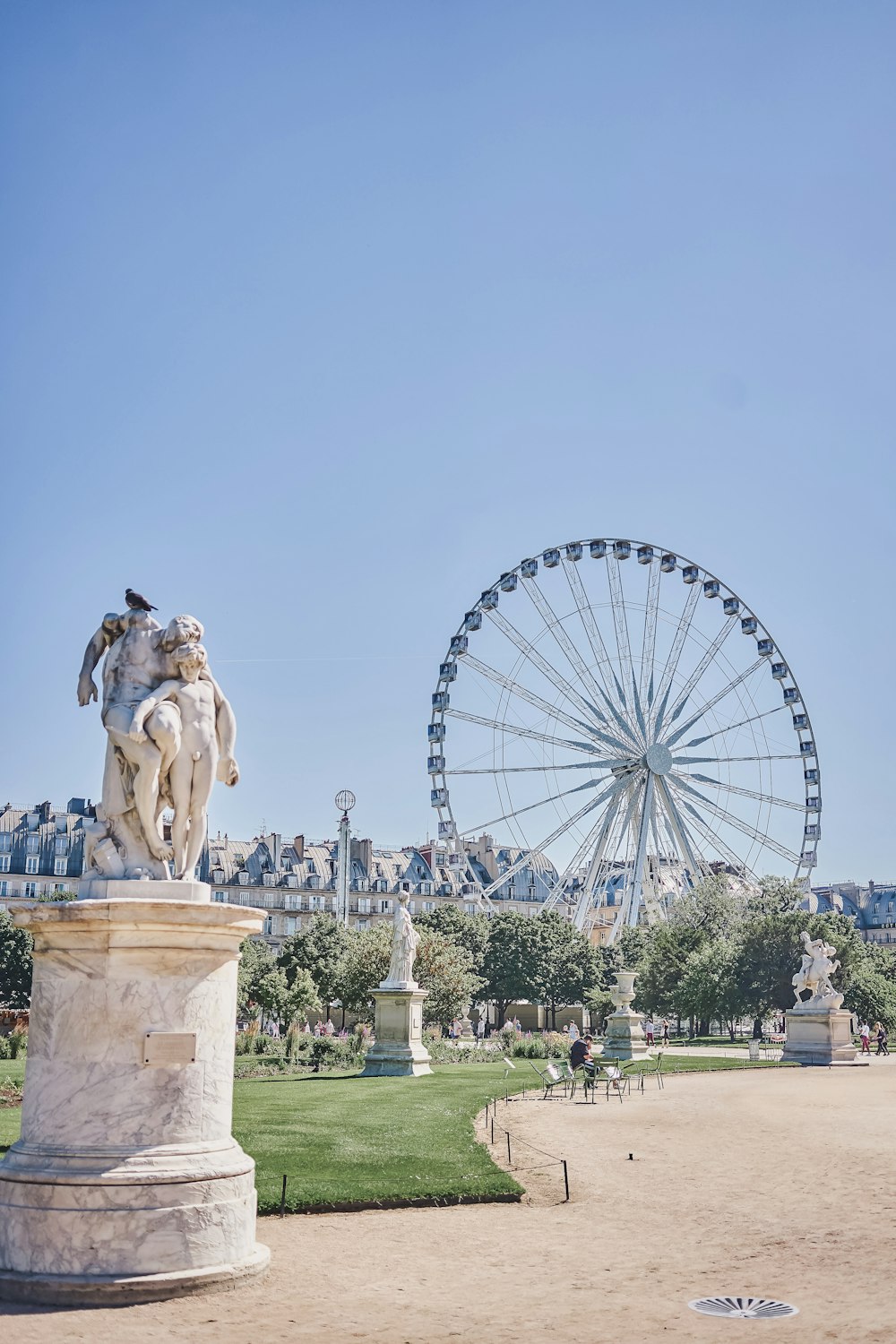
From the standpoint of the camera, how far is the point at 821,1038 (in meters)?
36.2

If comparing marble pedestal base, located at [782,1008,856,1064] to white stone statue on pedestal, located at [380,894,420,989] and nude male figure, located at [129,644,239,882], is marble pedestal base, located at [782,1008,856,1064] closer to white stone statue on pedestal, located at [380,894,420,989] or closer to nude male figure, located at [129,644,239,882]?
white stone statue on pedestal, located at [380,894,420,989]

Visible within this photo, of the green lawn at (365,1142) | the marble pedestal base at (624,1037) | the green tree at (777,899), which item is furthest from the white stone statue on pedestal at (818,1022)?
the green tree at (777,899)

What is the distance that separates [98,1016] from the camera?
319 inches

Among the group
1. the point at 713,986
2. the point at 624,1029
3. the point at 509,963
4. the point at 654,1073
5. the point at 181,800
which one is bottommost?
the point at 654,1073

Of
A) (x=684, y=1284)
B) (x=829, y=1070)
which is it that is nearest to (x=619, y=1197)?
(x=684, y=1284)

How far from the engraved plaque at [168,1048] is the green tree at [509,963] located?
59.9 m

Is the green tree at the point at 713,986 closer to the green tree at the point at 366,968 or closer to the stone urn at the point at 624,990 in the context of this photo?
the green tree at the point at 366,968

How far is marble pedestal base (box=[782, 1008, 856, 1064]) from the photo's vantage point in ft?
117

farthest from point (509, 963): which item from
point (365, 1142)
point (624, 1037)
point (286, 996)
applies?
point (365, 1142)

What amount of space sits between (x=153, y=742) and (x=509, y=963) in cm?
6086

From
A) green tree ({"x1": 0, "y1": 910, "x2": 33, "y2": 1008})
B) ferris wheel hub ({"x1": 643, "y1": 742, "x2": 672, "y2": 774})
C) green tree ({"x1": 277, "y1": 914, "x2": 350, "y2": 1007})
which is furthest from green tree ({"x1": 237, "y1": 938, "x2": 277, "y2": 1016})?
ferris wheel hub ({"x1": 643, "y1": 742, "x2": 672, "y2": 774})

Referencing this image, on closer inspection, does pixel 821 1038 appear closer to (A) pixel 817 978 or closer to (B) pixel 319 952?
(A) pixel 817 978

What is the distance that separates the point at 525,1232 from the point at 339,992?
4445 centimetres

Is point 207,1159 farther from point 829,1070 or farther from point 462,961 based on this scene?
point 462,961
